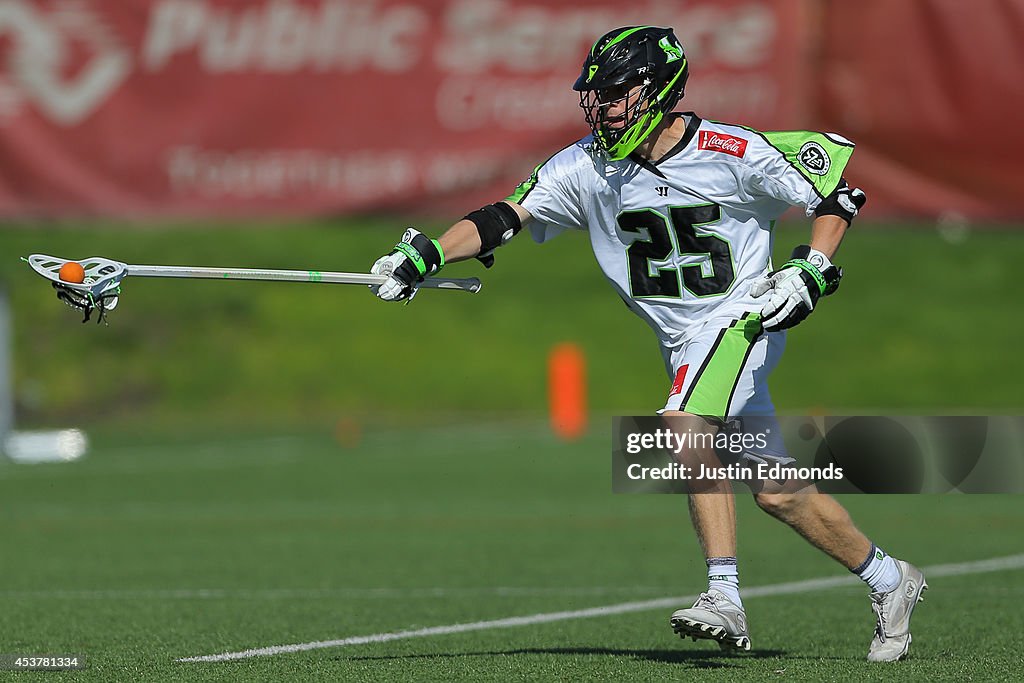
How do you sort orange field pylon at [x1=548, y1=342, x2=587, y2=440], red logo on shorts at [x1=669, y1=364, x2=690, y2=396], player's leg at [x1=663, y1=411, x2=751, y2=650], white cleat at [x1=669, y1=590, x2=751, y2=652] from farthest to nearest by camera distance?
orange field pylon at [x1=548, y1=342, x2=587, y2=440] < red logo on shorts at [x1=669, y1=364, x2=690, y2=396] < player's leg at [x1=663, y1=411, x2=751, y2=650] < white cleat at [x1=669, y1=590, x2=751, y2=652]

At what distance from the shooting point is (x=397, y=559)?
31.6ft

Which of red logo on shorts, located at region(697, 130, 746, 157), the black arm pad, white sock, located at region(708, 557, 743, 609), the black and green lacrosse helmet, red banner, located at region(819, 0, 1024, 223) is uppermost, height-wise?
red banner, located at region(819, 0, 1024, 223)

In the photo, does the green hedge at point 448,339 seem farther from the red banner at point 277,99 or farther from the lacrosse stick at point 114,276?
the lacrosse stick at point 114,276

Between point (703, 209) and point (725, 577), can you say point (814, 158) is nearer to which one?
point (703, 209)

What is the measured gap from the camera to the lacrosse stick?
6.25 meters

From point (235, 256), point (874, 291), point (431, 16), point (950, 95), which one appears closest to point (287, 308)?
point (235, 256)

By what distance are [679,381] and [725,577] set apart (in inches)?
27.4

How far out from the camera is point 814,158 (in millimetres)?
6414

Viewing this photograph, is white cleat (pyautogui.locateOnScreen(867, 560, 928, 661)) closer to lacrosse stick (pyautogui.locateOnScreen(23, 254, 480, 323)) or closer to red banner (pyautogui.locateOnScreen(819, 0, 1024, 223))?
lacrosse stick (pyautogui.locateOnScreen(23, 254, 480, 323))

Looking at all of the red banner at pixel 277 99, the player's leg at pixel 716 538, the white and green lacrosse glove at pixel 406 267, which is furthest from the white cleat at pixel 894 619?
the red banner at pixel 277 99

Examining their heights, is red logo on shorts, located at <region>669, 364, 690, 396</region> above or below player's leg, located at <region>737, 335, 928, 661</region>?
above

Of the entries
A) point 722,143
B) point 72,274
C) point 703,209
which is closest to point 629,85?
point 722,143

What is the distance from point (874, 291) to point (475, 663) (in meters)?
18.5

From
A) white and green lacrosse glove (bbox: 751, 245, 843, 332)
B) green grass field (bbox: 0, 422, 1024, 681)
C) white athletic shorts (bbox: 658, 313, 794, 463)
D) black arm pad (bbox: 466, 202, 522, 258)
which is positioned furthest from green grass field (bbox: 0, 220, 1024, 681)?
black arm pad (bbox: 466, 202, 522, 258)
